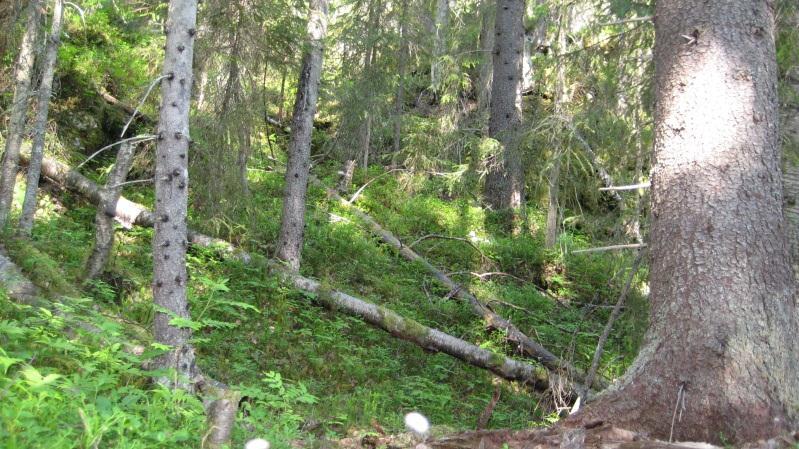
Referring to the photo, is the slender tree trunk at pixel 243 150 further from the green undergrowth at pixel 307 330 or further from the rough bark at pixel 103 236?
the rough bark at pixel 103 236

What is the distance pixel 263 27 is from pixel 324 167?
8.85 m

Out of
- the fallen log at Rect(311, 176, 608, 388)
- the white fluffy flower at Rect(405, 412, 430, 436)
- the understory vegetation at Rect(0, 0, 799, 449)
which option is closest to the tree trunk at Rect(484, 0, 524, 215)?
the understory vegetation at Rect(0, 0, 799, 449)

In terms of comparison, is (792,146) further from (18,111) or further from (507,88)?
(507,88)

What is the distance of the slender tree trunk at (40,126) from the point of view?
8500mm

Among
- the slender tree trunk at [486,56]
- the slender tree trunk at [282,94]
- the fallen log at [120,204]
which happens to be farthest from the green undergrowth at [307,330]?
the slender tree trunk at [486,56]

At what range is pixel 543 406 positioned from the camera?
7145 millimetres

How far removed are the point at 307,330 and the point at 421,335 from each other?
1.51 metres

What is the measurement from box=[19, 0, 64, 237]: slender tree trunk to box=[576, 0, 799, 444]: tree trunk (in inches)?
301

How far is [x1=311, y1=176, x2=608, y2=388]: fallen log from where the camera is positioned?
291 inches

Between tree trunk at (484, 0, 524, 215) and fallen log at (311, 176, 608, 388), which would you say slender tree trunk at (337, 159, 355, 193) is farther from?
tree trunk at (484, 0, 524, 215)

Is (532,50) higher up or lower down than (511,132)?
higher up

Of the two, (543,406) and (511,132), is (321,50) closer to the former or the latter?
(511,132)

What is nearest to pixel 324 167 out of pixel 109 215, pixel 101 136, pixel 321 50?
pixel 101 136

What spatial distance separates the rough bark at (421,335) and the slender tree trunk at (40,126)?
3.44 meters
